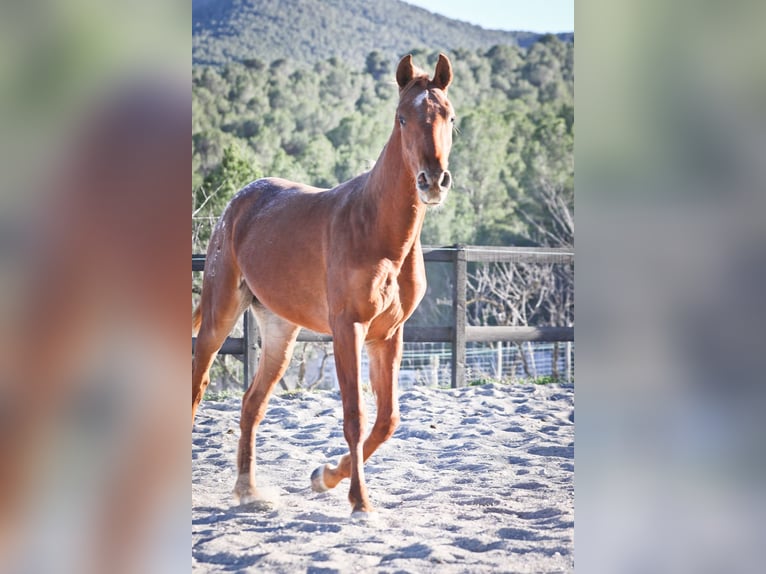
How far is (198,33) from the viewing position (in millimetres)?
8008

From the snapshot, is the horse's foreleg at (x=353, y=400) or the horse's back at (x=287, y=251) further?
the horse's back at (x=287, y=251)

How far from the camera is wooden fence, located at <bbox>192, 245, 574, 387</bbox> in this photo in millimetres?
4301

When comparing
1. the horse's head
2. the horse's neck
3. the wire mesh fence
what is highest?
the horse's head

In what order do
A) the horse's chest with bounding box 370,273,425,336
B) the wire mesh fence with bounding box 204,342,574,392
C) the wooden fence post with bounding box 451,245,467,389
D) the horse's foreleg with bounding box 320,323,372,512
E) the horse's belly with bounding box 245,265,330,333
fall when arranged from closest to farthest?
the horse's foreleg with bounding box 320,323,372,512 < the horse's chest with bounding box 370,273,425,336 < the horse's belly with bounding box 245,265,330,333 < the wooden fence post with bounding box 451,245,467,389 < the wire mesh fence with bounding box 204,342,574,392

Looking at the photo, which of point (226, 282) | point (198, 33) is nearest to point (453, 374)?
point (226, 282)

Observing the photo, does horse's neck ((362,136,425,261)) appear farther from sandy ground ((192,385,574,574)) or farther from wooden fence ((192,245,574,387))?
wooden fence ((192,245,574,387))

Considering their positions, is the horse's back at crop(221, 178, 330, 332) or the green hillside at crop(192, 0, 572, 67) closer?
the horse's back at crop(221, 178, 330, 332)

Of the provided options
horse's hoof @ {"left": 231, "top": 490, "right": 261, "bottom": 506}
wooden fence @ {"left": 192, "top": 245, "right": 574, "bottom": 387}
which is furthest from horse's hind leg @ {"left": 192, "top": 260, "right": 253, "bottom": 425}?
wooden fence @ {"left": 192, "top": 245, "right": 574, "bottom": 387}

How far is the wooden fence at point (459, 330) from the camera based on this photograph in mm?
4301

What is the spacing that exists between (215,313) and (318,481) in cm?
72

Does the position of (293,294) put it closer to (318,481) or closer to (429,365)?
(318,481)

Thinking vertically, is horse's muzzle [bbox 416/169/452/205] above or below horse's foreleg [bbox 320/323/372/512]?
above

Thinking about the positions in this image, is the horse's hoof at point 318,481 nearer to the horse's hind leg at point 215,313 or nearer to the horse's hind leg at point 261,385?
the horse's hind leg at point 261,385

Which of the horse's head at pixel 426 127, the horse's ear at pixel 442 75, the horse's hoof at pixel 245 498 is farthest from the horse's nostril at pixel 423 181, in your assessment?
the horse's hoof at pixel 245 498
